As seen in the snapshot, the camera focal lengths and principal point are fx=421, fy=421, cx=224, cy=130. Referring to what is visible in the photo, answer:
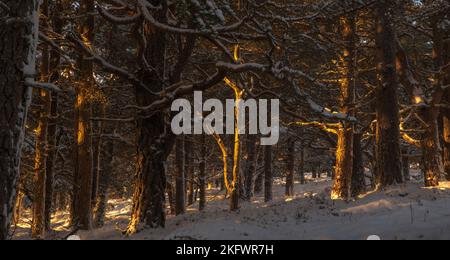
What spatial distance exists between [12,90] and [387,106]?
9.95 metres

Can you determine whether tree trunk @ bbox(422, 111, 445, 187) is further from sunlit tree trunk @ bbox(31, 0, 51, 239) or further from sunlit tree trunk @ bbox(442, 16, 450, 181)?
sunlit tree trunk @ bbox(31, 0, 51, 239)

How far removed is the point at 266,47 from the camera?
50.4 feet

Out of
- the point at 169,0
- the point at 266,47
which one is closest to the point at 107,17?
the point at 169,0

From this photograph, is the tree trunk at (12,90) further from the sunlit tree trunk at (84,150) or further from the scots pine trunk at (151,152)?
the sunlit tree trunk at (84,150)

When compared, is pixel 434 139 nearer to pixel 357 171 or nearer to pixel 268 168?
pixel 357 171

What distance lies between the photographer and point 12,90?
550 cm

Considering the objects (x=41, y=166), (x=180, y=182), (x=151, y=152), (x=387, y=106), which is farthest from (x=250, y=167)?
(x=151, y=152)

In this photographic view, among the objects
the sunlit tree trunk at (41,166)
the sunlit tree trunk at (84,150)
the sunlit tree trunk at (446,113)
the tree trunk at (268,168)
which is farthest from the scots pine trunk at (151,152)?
the tree trunk at (268,168)

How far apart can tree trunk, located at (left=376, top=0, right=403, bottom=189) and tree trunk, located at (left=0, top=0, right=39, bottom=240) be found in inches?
374

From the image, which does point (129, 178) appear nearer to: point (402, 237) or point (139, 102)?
point (139, 102)

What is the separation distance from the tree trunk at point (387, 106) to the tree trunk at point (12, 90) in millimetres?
9507

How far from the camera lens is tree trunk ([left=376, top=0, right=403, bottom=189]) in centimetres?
1179

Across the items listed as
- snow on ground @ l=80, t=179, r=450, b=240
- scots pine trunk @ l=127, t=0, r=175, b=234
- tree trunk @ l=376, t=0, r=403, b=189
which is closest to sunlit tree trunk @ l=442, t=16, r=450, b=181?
tree trunk @ l=376, t=0, r=403, b=189
